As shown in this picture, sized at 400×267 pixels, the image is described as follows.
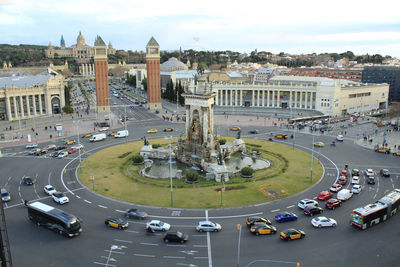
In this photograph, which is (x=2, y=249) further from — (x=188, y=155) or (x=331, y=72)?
(x=331, y=72)

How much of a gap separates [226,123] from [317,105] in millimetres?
37190

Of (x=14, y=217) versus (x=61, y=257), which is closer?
(x=61, y=257)

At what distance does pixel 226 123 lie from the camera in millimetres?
98938

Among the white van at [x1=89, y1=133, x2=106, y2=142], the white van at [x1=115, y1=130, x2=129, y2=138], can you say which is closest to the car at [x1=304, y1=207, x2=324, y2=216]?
the white van at [x1=115, y1=130, x2=129, y2=138]

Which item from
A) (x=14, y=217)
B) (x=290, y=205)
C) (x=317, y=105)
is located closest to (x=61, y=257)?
(x=14, y=217)

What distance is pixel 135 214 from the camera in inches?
1532

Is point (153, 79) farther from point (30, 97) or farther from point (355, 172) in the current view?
point (355, 172)

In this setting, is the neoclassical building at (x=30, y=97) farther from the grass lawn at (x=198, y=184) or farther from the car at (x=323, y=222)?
the car at (x=323, y=222)

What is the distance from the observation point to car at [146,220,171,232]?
35756 mm

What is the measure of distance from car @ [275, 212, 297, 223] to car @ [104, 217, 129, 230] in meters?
17.0

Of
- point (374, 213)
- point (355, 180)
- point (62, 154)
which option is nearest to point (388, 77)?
point (355, 180)

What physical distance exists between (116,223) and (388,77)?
14519 cm

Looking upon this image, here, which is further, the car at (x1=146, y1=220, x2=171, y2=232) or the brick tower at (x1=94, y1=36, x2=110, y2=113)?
the brick tower at (x1=94, y1=36, x2=110, y2=113)

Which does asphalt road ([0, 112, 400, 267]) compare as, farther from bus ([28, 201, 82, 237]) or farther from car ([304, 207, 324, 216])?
car ([304, 207, 324, 216])
